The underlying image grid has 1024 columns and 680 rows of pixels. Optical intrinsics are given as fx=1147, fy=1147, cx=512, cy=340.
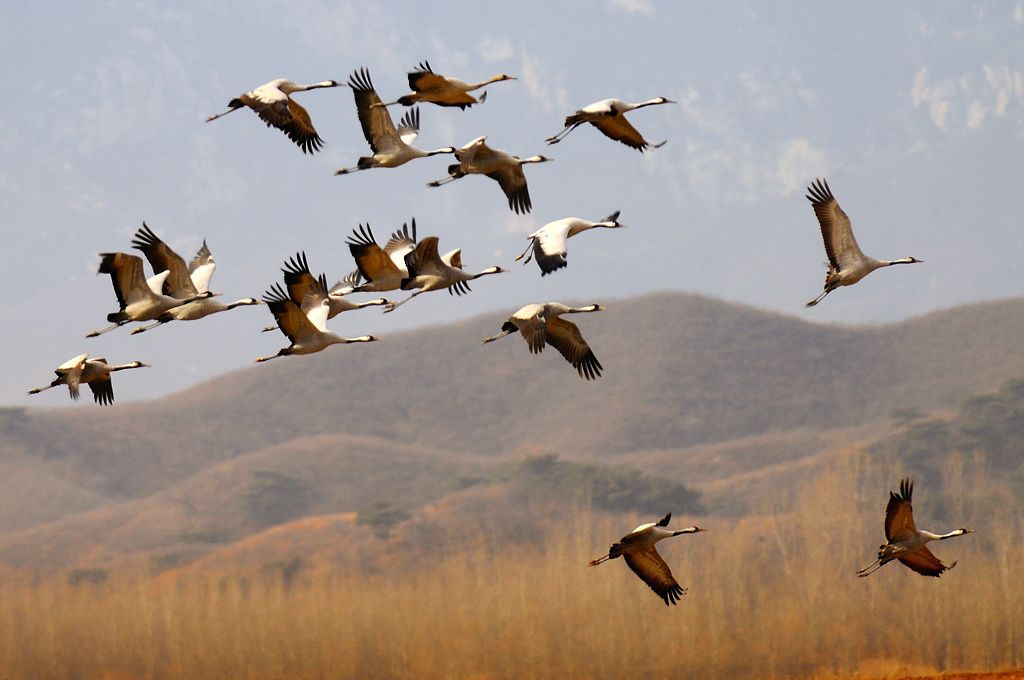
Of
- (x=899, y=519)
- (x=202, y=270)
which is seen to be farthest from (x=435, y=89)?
(x=899, y=519)

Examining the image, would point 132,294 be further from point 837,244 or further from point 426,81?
point 837,244

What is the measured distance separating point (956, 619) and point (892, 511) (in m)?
28.1

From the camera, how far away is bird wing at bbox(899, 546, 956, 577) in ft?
48.6

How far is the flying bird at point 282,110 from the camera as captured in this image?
1562 centimetres

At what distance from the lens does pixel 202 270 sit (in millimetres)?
17812

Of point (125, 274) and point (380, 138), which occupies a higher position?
point (380, 138)

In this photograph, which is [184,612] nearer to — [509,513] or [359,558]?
[359,558]

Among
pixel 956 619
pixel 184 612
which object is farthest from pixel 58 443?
pixel 956 619

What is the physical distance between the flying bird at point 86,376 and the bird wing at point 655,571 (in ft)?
23.0

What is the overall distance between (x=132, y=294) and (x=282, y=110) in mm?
3495

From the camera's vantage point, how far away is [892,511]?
14.0 meters

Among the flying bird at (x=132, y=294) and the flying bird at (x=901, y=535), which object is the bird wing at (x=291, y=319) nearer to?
the flying bird at (x=132, y=294)

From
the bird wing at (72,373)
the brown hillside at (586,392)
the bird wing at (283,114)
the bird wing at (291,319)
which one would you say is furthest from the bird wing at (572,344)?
the brown hillside at (586,392)

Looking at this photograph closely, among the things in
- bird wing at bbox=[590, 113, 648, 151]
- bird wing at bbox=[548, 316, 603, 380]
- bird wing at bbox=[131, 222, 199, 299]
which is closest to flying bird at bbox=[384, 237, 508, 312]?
bird wing at bbox=[548, 316, 603, 380]
